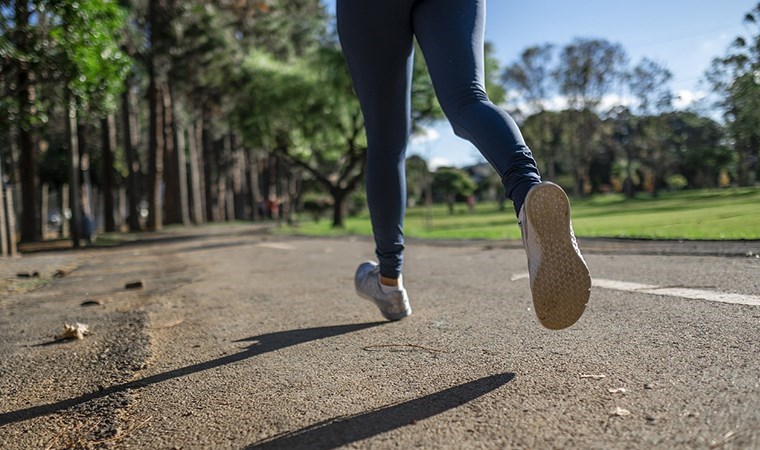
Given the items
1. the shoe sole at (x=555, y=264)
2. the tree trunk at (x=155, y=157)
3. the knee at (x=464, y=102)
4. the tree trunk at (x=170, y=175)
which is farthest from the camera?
the tree trunk at (x=170, y=175)

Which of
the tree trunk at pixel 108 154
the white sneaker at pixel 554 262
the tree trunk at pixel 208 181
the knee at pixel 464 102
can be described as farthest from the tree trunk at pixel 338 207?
the white sneaker at pixel 554 262

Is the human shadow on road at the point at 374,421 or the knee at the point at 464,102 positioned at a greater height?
the knee at the point at 464,102

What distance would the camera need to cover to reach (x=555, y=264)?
1.57 metres

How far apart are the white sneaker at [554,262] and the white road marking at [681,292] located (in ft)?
3.45

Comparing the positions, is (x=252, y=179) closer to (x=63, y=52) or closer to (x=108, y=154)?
(x=108, y=154)

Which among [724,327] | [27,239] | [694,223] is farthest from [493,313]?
[27,239]

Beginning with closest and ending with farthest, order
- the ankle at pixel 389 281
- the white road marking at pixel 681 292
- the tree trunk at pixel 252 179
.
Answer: the white road marking at pixel 681 292
the ankle at pixel 389 281
the tree trunk at pixel 252 179

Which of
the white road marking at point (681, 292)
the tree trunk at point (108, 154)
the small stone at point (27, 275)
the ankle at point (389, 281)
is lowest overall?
the small stone at point (27, 275)

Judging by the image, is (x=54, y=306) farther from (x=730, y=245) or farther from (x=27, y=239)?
(x=27, y=239)

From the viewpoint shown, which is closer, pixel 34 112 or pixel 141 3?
pixel 34 112

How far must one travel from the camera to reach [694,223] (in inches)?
241

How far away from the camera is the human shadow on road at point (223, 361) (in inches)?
66.4

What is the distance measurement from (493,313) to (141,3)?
89.6ft

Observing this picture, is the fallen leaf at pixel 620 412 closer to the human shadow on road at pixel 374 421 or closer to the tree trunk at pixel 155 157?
the human shadow on road at pixel 374 421
